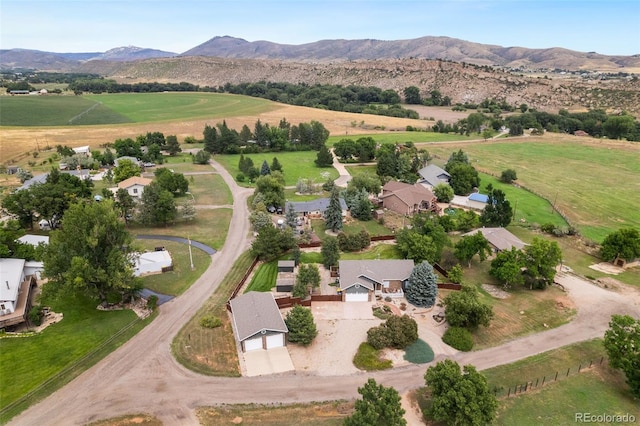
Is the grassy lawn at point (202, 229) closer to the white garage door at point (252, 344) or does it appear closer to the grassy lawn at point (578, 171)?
the white garage door at point (252, 344)

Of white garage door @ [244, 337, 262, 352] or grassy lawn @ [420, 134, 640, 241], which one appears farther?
grassy lawn @ [420, 134, 640, 241]

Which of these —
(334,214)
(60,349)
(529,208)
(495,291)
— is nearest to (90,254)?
(60,349)

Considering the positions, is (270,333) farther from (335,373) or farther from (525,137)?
(525,137)

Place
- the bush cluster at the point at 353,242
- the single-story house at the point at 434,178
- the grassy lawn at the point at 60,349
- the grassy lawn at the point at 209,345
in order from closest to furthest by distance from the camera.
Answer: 1. the grassy lawn at the point at 60,349
2. the grassy lawn at the point at 209,345
3. the bush cluster at the point at 353,242
4. the single-story house at the point at 434,178

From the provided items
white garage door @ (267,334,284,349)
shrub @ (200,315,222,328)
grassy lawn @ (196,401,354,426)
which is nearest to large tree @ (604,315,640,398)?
grassy lawn @ (196,401,354,426)

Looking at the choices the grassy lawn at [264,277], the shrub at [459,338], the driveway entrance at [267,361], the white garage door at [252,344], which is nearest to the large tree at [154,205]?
the grassy lawn at [264,277]

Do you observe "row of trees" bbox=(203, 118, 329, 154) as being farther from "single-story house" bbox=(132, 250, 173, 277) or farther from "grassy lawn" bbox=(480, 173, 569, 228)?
"single-story house" bbox=(132, 250, 173, 277)
